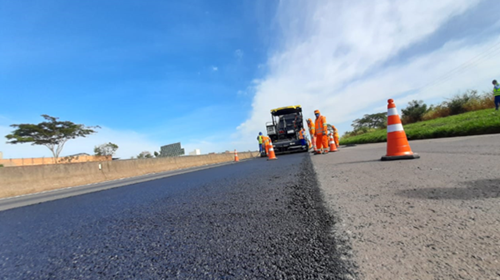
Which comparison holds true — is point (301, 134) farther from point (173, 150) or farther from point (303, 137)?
point (173, 150)

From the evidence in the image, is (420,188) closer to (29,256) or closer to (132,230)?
(132,230)

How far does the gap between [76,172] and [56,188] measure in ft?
3.30

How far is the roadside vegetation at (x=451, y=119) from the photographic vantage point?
869cm

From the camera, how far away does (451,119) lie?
43.1 ft

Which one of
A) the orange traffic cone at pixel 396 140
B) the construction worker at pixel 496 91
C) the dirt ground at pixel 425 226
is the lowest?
the dirt ground at pixel 425 226

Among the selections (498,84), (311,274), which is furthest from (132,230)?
(498,84)

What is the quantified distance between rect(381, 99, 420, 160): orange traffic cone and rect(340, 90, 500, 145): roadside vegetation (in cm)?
615

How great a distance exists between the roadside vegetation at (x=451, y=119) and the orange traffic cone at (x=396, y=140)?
615cm

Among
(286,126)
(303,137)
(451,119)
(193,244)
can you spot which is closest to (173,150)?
(286,126)

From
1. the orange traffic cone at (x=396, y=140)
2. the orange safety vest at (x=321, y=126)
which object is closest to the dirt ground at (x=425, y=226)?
the orange traffic cone at (x=396, y=140)

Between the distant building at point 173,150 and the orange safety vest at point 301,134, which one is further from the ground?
the distant building at point 173,150

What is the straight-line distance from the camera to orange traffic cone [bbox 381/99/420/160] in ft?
14.1

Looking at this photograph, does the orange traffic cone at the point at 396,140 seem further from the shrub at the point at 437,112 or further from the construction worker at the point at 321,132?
the shrub at the point at 437,112

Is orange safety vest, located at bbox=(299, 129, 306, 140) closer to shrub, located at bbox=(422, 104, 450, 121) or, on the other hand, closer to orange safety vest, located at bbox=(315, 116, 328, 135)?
orange safety vest, located at bbox=(315, 116, 328, 135)
